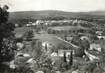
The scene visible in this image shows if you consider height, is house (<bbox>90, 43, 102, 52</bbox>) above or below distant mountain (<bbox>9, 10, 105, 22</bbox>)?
below

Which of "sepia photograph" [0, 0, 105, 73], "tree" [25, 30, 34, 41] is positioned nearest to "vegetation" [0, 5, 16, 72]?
"sepia photograph" [0, 0, 105, 73]

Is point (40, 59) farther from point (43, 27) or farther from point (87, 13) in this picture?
point (87, 13)

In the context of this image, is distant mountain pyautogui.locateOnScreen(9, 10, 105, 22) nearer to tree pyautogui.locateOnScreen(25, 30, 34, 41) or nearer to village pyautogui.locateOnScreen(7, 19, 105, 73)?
village pyautogui.locateOnScreen(7, 19, 105, 73)

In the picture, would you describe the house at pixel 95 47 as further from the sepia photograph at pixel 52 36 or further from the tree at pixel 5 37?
the tree at pixel 5 37

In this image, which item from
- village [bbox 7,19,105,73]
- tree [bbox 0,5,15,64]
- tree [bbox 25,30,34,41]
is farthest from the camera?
tree [bbox 0,5,15,64]

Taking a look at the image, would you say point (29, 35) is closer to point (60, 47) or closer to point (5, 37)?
point (5, 37)

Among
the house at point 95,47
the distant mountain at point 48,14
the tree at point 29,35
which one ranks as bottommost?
the house at point 95,47

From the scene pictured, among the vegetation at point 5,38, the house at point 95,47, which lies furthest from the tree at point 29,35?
the house at point 95,47

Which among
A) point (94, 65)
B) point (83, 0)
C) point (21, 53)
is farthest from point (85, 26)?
point (21, 53)
